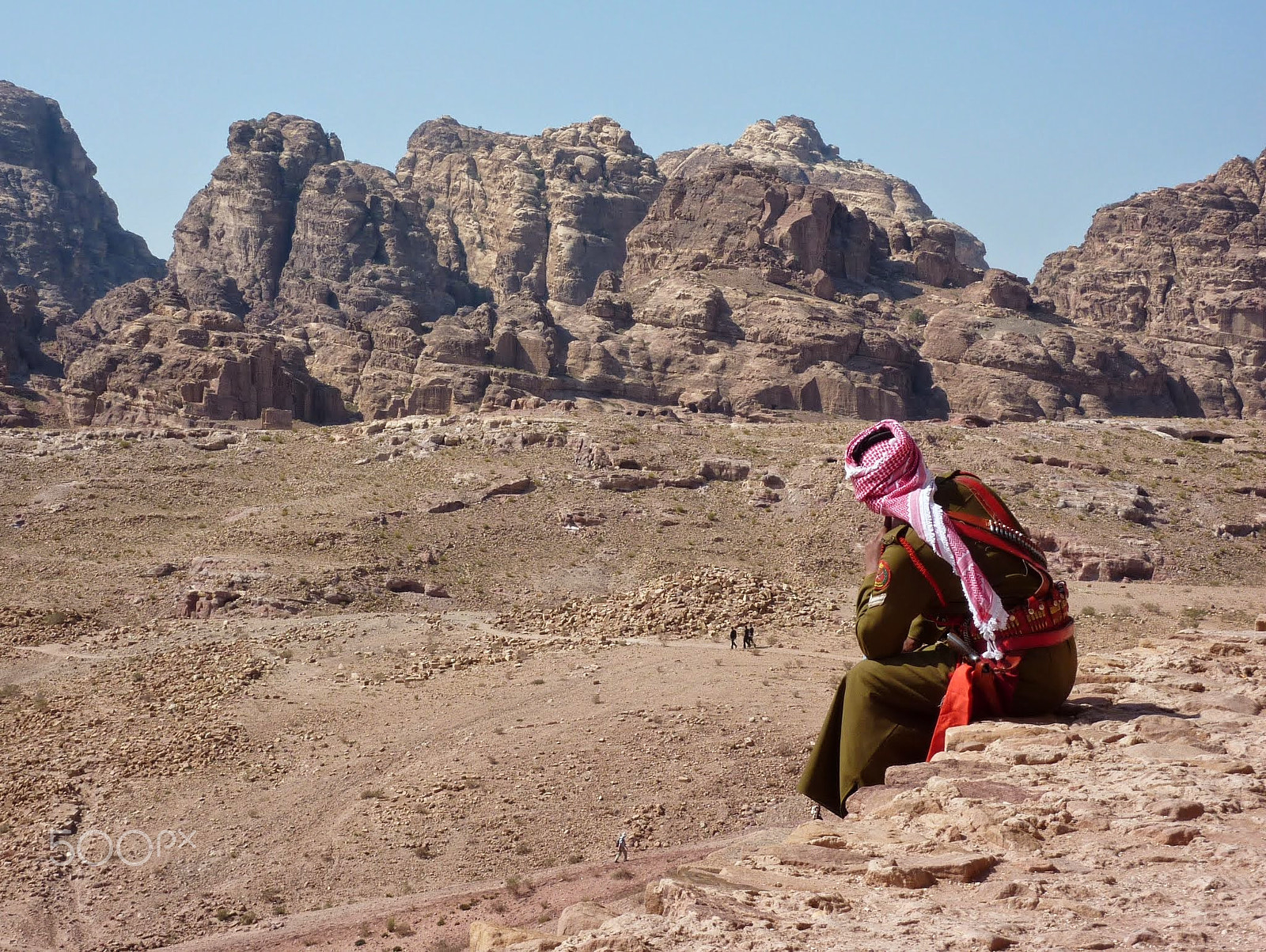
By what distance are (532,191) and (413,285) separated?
22171 mm

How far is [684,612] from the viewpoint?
23.6 metres

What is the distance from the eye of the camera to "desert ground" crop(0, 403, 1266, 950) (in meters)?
9.02

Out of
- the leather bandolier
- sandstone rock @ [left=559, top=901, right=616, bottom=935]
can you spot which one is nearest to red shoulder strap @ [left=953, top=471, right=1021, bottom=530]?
the leather bandolier

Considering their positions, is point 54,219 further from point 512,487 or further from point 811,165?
point 512,487

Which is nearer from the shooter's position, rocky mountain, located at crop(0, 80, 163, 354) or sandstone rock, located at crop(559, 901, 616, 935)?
sandstone rock, located at crop(559, 901, 616, 935)

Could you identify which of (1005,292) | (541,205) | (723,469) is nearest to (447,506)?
(723,469)

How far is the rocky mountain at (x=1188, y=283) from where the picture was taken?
3255 inches

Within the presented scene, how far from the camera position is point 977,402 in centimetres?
7138

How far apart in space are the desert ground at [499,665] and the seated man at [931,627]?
313mm

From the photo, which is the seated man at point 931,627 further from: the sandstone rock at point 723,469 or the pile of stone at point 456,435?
the pile of stone at point 456,435

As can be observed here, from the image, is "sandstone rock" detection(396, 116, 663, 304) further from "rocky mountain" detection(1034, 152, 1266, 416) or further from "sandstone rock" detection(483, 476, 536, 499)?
"sandstone rock" detection(483, 476, 536, 499)

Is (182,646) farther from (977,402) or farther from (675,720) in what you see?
(977,402)

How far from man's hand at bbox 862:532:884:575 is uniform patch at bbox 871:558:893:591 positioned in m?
0.13

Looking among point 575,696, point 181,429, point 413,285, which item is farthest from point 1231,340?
point 575,696
